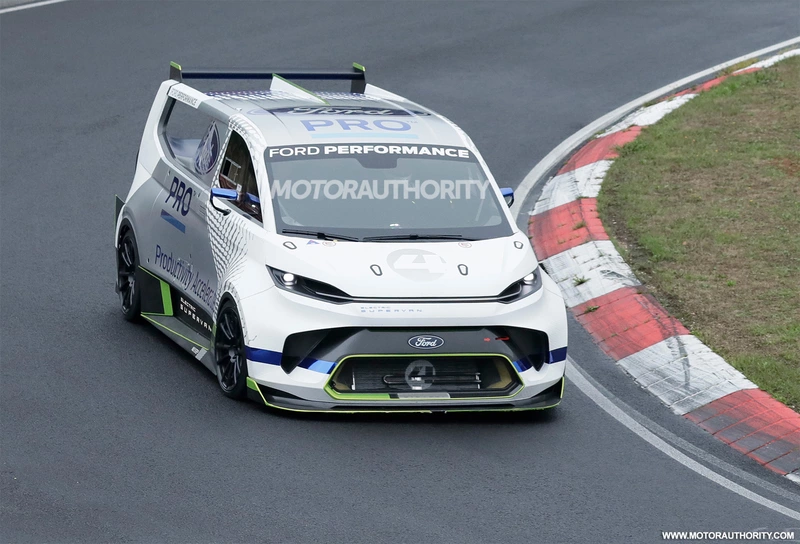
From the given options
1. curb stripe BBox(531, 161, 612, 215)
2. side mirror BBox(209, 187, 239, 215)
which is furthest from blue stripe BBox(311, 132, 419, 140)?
curb stripe BBox(531, 161, 612, 215)

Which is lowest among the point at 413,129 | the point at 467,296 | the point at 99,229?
the point at 99,229

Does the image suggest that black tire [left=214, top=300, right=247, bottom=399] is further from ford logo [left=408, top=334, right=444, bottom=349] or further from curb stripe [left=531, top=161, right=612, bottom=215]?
curb stripe [left=531, top=161, right=612, bottom=215]

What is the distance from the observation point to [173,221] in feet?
30.0

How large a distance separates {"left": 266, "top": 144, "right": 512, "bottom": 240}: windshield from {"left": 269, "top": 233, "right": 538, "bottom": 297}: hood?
17cm

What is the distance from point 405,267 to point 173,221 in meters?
2.22

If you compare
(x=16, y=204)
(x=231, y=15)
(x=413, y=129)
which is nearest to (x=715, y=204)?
(x=413, y=129)

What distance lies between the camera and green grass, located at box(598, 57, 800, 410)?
361 inches

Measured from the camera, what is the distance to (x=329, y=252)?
773 centimetres

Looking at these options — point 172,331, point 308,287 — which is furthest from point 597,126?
point 308,287


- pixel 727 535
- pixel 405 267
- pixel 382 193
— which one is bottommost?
pixel 727 535

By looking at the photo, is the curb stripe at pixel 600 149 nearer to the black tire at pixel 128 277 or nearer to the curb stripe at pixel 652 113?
the curb stripe at pixel 652 113

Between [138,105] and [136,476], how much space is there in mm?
9189

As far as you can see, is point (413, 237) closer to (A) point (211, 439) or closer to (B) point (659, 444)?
(A) point (211, 439)

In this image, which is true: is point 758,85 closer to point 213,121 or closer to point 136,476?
point 213,121
